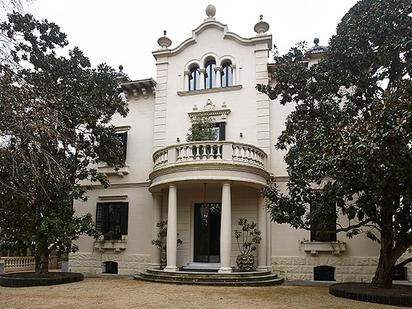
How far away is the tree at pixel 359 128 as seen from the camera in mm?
9328

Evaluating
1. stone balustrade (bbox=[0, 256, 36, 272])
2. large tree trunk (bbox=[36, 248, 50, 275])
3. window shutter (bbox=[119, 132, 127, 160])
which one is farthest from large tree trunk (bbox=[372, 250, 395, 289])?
stone balustrade (bbox=[0, 256, 36, 272])

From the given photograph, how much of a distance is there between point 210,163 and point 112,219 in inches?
250

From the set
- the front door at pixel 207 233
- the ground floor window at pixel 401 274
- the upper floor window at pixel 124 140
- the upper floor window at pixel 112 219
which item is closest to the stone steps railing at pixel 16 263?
the upper floor window at pixel 112 219

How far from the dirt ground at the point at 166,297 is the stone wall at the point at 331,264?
215cm

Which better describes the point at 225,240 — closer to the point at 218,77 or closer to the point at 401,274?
the point at 401,274

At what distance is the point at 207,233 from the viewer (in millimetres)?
17031

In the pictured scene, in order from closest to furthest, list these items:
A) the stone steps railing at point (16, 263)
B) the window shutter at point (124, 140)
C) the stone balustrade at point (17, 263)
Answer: the window shutter at point (124, 140), the stone steps railing at point (16, 263), the stone balustrade at point (17, 263)

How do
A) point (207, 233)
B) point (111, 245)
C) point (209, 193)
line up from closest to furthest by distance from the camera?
point (207, 233)
point (209, 193)
point (111, 245)

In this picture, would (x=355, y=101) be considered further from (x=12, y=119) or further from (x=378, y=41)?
(x=12, y=119)

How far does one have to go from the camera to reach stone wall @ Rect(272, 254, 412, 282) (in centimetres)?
1543

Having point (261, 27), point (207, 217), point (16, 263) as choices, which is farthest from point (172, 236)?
point (16, 263)

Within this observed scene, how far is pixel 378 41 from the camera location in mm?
11789

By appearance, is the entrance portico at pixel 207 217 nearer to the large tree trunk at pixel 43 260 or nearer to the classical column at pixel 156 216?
the classical column at pixel 156 216

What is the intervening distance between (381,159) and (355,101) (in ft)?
12.0
